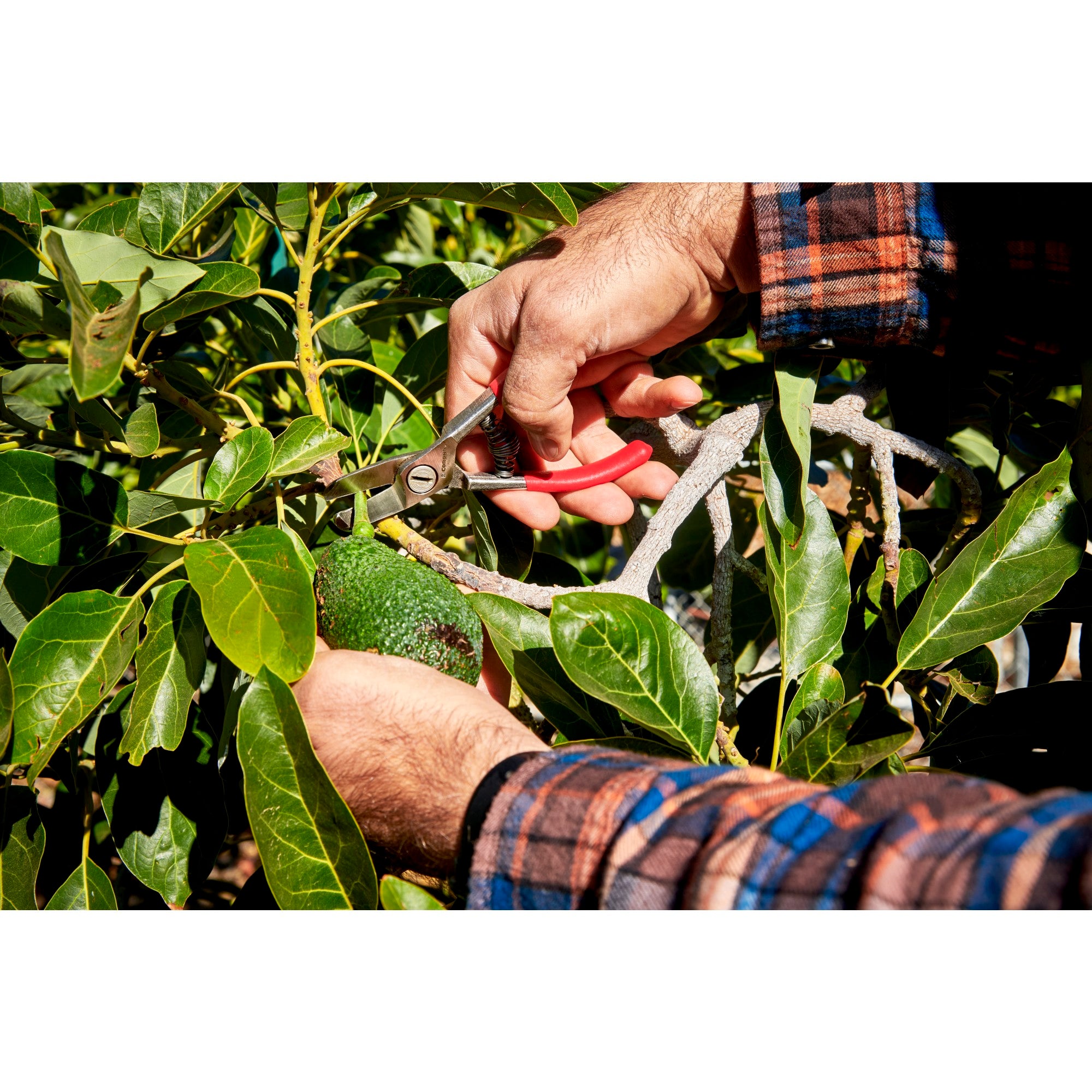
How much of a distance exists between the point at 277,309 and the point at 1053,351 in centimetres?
140

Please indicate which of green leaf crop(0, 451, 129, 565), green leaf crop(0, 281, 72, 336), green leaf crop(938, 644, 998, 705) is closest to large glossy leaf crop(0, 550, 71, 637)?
green leaf crop(0, 451, 129, 565)

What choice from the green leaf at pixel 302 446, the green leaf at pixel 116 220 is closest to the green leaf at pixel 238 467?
the green leaf at pixel 302 446

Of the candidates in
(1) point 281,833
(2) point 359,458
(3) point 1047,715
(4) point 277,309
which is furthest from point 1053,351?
Answer: (4) point 277,309

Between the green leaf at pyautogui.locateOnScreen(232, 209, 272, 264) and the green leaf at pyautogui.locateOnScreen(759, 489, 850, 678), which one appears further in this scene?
the green leaf at pyautogui.locateOnScreen(232, 209, 272, 264)

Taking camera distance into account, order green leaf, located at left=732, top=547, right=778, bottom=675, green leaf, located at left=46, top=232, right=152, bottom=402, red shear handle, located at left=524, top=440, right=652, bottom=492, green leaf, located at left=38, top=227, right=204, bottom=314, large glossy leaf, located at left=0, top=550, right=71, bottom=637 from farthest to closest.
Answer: green leaf, located at left=732, top=547, right=778, bottom=675, red shear handle, located at left=524, top=440, right=652, bottom=492, large glossy leaf, located at left=0, top=550, right=71, bottom=637, green leaf, located at left=38, top=227, right=204, bottom=314, green leaf, located at left=46, top=232, right=152, bottom=402

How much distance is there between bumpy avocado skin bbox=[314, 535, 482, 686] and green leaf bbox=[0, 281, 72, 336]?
457 millimetres

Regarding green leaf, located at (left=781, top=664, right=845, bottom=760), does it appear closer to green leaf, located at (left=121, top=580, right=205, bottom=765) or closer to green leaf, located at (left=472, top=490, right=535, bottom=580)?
green leaf, located at (left=472, top=490, right=535, bottom=580)

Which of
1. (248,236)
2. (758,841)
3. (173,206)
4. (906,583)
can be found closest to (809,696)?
(906,583)

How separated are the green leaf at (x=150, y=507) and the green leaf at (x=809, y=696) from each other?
0.87m

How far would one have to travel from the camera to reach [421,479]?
1.41 m

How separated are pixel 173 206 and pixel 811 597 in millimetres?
1099

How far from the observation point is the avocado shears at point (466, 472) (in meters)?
1.39

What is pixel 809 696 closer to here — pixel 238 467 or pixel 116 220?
pixel 238 467

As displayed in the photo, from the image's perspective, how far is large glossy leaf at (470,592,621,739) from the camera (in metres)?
1.20
